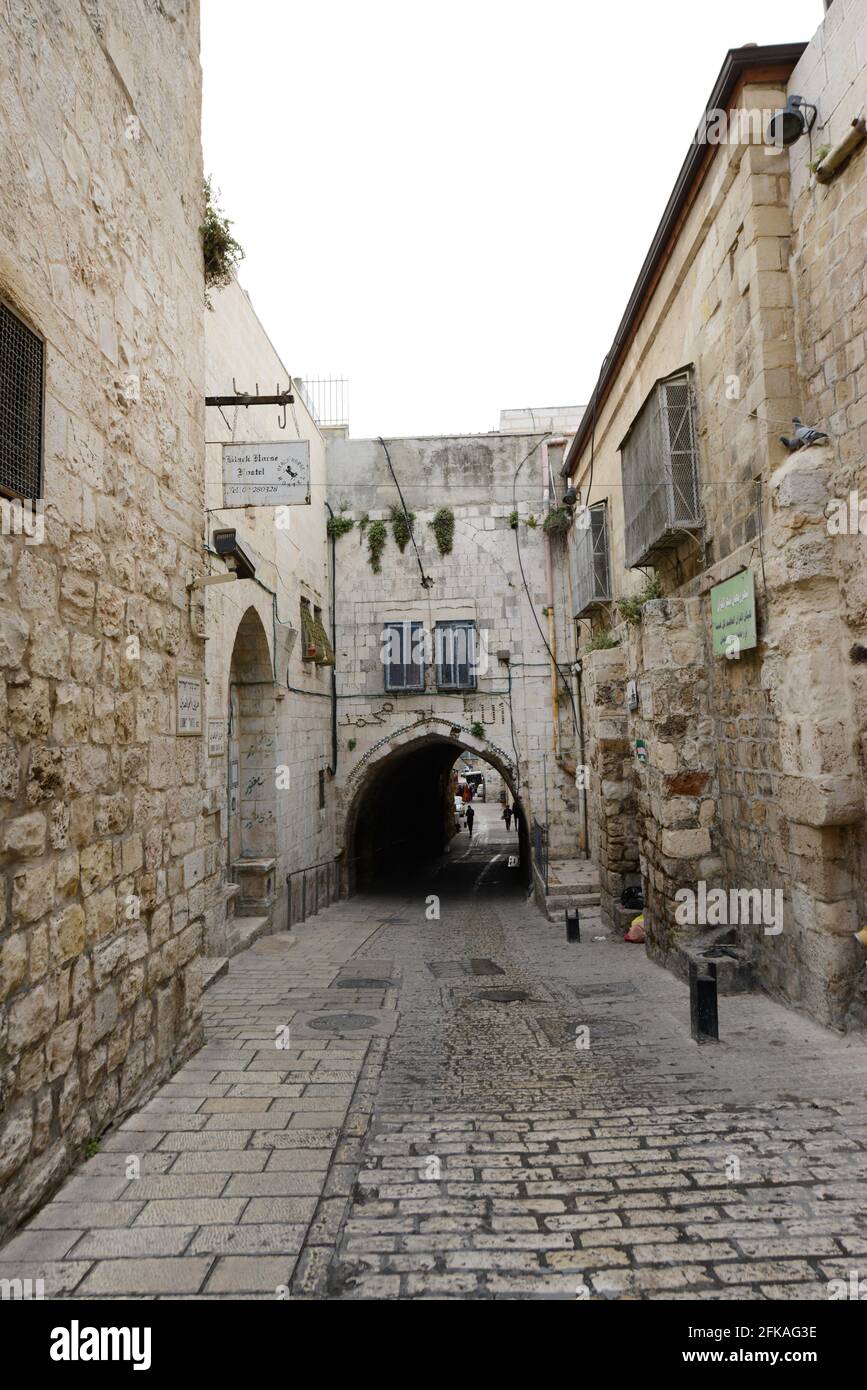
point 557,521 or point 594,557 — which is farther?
point 557,521

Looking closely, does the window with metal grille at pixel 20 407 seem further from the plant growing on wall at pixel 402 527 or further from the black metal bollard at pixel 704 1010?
the plant growing on wall at pixel 402 527

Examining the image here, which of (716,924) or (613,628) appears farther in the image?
(613,628)

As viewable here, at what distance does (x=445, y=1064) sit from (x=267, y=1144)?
4.98 ft

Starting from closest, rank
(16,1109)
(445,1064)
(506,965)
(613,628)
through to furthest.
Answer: (16,1109)
(445,1064)
(506,965)
(613,628)

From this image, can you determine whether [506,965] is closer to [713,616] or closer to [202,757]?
[713,616]

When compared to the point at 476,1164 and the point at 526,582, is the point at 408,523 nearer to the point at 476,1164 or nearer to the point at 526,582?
the point at 526,582

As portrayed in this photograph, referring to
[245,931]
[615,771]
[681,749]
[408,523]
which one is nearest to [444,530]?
[408,523]

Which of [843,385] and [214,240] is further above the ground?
[214,240]

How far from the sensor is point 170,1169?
3514 mm

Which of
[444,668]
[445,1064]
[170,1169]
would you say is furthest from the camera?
[444,668]

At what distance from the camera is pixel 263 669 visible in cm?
1122

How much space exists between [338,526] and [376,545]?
2.61 ft

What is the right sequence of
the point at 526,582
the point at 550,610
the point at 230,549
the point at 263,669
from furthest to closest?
1. the point at 526,582
2. the point at 550,610
3. the point at 263,669
4. the point at 230,549

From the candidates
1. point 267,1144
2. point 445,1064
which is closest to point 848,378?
point 445,1064
